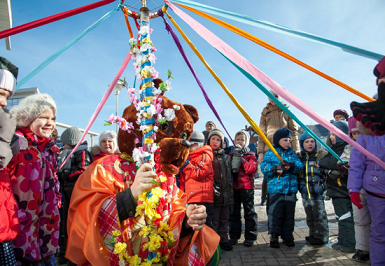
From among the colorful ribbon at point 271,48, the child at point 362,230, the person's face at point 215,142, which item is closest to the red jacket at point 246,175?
the person's face at point 215,142

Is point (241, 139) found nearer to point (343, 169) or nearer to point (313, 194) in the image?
point (313, 194)

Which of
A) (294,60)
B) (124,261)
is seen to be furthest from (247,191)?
(124,261)

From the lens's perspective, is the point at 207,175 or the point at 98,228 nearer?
the point at 98,228

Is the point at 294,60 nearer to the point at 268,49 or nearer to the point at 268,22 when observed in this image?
the point at 268,49

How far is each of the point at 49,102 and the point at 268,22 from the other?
82.9 inches

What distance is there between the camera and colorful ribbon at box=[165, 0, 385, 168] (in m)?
1.71

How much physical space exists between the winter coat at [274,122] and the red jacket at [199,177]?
2121 mm

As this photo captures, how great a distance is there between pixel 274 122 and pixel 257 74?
13.9 feet

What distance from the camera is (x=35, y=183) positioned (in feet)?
7.41

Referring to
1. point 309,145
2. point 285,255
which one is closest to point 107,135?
point 285,255

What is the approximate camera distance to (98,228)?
5.32ft

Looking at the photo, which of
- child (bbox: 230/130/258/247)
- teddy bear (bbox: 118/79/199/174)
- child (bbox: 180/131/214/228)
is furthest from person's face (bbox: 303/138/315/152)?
teddy bear (bbox: 118/79/199/174)

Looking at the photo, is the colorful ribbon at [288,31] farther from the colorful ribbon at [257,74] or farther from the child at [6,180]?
the child at [6,180]

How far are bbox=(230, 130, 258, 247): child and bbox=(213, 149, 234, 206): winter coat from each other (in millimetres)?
148
